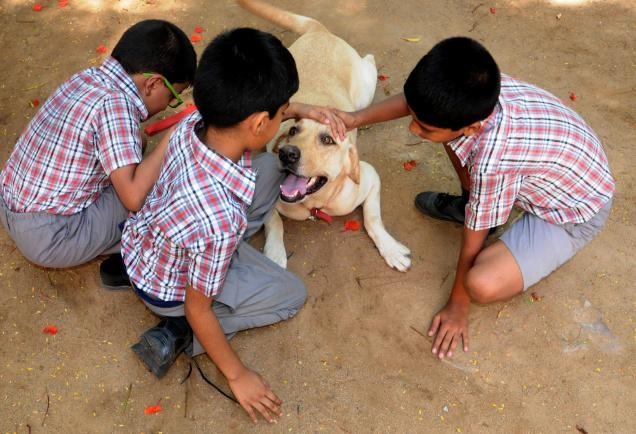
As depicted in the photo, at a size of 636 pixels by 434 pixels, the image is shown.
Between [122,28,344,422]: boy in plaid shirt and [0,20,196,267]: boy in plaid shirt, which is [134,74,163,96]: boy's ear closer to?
[0,20,196,267]: boy in plaid shirt

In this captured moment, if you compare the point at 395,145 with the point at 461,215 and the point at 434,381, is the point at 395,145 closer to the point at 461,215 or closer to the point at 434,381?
the point at 461,215

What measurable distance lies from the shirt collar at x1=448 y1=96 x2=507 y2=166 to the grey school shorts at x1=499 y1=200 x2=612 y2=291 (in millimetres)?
618

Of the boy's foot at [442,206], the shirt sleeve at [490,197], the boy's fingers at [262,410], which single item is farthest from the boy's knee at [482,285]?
the boy's fingers at [262,410]

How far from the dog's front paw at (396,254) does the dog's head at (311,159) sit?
19.3 inches

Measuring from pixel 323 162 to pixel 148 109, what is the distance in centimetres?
101

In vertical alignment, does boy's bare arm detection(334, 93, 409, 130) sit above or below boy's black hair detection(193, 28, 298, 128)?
below

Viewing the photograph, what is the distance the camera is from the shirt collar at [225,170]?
2.41 metres

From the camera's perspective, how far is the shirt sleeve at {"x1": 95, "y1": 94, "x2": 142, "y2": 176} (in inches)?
114

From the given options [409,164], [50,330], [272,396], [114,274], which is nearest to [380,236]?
[409,164]

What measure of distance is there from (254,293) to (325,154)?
0.89 meters

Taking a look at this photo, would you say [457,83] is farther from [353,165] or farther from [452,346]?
[452,346]

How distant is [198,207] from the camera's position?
2369 mm

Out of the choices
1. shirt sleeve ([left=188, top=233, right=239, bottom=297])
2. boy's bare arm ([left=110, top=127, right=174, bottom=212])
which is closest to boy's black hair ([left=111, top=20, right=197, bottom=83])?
boy's bare arm ([left=110, top=127, right=174, bottom=212])

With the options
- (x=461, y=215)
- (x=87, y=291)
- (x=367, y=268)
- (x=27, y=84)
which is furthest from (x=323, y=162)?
(x=27, y=84)
